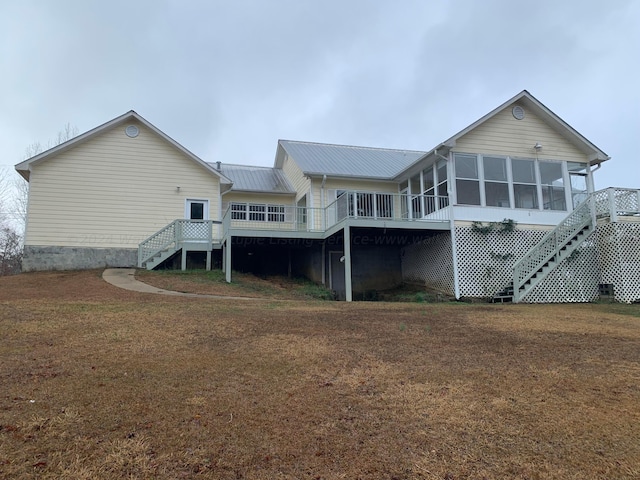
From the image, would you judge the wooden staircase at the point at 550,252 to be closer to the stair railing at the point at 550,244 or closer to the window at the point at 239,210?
the stair railing at the point at 550,244

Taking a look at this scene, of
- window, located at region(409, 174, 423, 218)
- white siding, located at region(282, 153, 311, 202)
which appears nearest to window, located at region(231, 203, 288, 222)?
white siding, located at region(282, 153, 311, 202)

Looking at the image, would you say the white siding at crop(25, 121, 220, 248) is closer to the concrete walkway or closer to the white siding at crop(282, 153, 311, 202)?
the concrete walkway

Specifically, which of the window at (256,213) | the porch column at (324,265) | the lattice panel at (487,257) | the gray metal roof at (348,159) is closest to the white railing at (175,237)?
the window at (256,213)

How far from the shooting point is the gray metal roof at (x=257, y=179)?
19506mm

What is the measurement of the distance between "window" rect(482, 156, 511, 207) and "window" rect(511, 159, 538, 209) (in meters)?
0.37

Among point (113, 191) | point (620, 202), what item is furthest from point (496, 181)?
point (113, 191)

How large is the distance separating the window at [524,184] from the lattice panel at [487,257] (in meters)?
1.25

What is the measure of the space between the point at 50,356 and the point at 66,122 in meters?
31.5

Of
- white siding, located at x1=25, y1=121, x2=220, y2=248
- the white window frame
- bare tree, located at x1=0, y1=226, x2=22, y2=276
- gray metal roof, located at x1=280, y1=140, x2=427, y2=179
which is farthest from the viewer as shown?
bare tree, located at x1=0, y1=226, x2=22, y2=276

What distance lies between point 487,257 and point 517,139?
4.62m

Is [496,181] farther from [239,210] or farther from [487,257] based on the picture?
[239,210]

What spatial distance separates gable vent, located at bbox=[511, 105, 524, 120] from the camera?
1531 centimetres

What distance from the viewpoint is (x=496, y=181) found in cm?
1484

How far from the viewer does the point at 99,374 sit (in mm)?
4273
